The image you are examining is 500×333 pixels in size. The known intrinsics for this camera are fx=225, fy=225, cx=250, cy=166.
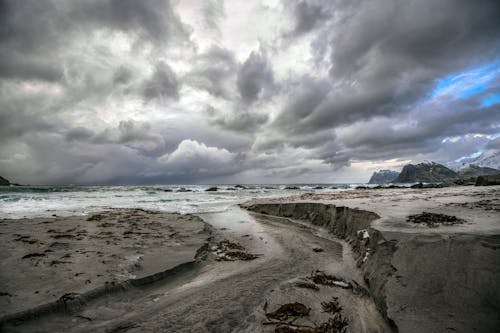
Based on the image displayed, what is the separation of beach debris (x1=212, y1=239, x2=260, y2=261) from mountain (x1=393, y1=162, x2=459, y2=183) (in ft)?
344

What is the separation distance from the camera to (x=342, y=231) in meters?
7.89

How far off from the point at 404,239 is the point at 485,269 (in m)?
1.17

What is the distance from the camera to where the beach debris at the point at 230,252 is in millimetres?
5688

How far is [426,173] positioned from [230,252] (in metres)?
119

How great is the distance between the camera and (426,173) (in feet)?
319

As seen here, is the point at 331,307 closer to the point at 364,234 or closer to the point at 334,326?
the point at 334,326

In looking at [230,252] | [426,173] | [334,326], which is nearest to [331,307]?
[334,326]

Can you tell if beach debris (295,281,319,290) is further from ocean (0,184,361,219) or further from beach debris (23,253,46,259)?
ocean (0,184,361,219)

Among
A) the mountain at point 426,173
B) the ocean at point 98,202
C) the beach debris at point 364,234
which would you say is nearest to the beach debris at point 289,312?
the beach debris at point 364,234

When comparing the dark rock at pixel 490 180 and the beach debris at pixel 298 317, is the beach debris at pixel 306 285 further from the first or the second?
the dark rock at pixel 490 180

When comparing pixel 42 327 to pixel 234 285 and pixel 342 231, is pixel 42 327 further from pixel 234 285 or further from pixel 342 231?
pixel 342 231

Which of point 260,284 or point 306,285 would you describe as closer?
point 306,285

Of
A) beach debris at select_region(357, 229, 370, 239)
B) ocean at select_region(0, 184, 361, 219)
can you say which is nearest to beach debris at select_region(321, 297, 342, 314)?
beach debris at select_region(357, 229, 370, 239)

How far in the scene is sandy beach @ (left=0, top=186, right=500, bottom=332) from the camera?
104 inches
